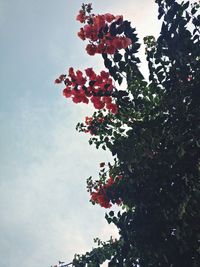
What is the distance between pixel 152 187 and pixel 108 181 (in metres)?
1.69

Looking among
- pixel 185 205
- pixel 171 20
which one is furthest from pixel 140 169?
pixel 171 20

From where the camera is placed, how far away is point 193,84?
14.6ft

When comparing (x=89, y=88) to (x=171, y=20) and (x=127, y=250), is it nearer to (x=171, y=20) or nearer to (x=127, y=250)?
(x=171, y=20)

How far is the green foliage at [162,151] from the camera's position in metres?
3.96

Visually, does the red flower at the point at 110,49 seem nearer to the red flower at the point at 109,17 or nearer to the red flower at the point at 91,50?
the red flower at the point at 91,50

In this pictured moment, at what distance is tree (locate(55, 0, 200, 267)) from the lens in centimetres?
398

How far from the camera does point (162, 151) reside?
4352mm

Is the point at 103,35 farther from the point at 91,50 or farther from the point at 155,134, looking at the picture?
the point at 155,134

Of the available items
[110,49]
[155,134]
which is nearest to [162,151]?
[155,134]

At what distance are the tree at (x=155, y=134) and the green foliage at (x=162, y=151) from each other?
0.01 metres

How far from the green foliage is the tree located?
1cm

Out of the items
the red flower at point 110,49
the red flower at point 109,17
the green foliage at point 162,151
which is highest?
the red flower at point 109,17

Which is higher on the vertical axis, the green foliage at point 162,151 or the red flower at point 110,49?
the red flower at point 110,49

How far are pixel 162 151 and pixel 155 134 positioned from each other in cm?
25
